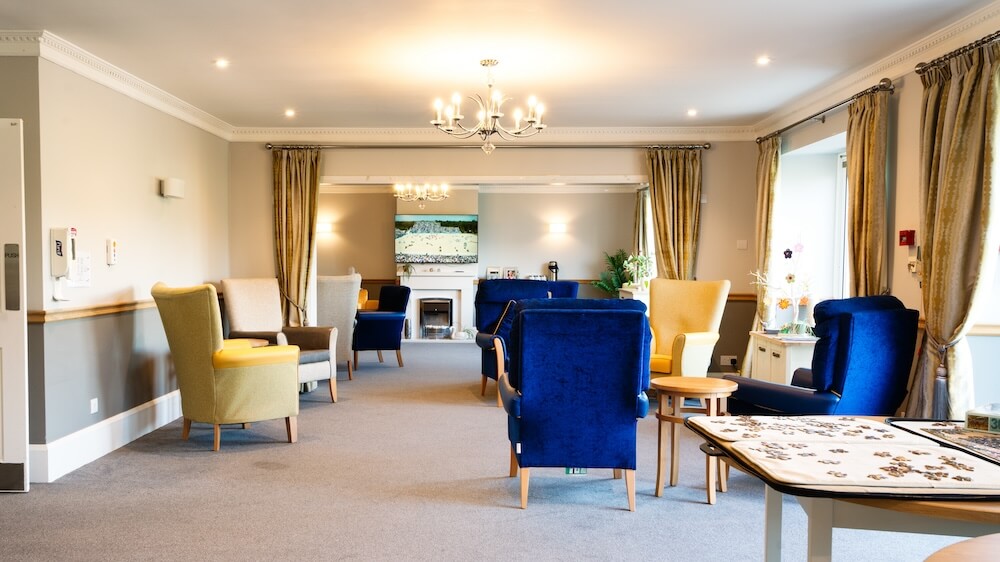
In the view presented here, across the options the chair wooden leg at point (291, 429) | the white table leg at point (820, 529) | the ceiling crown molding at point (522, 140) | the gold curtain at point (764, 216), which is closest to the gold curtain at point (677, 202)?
the ceiling crown molding at point (522, 140)

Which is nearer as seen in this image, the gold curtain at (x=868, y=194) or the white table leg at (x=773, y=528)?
the white table leg at (x=773, y=528)

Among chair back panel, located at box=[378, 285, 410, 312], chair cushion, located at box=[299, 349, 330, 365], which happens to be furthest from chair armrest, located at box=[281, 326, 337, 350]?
chair back panel, located at box=[378, 285, 410, 312]

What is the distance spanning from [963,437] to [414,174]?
19.2 feet

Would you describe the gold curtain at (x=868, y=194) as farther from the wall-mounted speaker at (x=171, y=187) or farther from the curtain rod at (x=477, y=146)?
the wall-mounted speaker at (x=171, y=187)

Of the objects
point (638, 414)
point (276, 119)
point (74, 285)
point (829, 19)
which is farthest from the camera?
point (276, 119)

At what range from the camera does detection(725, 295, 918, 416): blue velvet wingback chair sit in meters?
3.49

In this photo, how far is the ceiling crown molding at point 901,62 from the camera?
12.3ft

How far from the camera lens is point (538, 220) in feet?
37.8

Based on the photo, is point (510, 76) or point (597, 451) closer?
point (597, 451)

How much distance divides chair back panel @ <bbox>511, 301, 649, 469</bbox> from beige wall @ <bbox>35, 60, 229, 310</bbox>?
286 centimetres

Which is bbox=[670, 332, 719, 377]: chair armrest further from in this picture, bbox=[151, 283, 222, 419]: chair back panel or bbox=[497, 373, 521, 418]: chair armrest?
bbox=[151, 283, 222, 419]: chair back panel

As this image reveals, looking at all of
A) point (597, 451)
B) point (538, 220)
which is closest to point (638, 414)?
point (597, 451)

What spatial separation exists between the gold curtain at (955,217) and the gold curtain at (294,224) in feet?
17.3

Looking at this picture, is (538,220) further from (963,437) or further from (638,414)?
(963,437)
